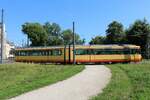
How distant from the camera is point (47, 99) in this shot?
16453mm

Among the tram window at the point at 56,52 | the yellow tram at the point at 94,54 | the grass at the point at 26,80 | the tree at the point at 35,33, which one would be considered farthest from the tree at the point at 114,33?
the grass at the point at 26,80

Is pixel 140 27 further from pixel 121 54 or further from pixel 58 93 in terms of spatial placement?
pixel 58 93

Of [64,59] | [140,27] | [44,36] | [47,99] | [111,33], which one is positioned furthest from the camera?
[44,36]

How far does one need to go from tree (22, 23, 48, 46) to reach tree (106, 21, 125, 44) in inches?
928

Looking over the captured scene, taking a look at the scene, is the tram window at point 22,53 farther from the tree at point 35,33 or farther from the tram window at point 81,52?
the tree at point 35,33

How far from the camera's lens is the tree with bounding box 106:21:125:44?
119 meters

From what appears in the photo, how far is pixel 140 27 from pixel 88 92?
9101 centimetres

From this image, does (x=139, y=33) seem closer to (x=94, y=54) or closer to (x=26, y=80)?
(x=94, y=54)

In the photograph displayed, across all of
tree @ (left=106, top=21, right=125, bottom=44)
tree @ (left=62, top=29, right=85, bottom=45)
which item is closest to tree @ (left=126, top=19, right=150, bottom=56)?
tree @ (left=106, top=21, right=125, bottom=44)

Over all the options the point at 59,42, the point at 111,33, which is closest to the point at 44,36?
the point at 59,42

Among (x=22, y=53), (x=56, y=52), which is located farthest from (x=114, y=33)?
(x=56, y=52)

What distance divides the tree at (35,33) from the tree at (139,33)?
34074mm

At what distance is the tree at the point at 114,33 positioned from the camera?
389 feet

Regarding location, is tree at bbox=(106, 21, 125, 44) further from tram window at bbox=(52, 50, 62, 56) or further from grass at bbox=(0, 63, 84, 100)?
grass at bbox=(0, 63, 84, 100)
